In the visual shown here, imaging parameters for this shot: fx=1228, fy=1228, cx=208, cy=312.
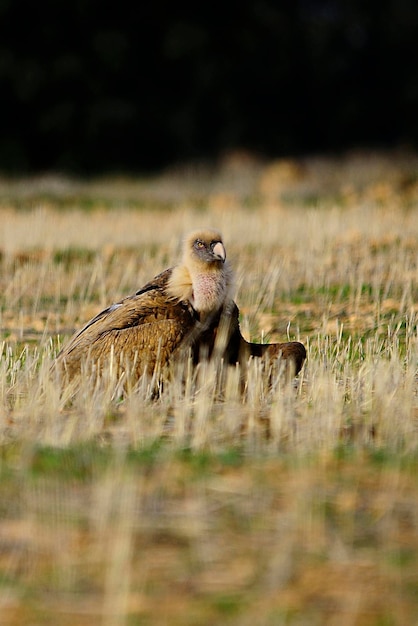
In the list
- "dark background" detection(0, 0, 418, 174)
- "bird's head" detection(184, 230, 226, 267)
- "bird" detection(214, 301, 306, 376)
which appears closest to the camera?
"bird" detection(214, 301, 306, 376)

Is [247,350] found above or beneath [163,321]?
beneath

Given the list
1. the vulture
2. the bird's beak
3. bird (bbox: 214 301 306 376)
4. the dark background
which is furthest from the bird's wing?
the dark background

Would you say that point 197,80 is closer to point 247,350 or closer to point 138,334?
point 247,350

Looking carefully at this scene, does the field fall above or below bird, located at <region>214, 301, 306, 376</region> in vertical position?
below

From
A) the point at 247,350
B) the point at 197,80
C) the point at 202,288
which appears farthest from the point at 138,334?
the point at 197,80

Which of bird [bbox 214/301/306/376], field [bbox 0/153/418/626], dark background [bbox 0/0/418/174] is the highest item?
dark background [bbox 0/0/418/174]

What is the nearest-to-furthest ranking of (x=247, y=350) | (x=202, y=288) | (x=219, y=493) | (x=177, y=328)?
(x=219, y=493) → (x=177, y=328) → (x=202, y=288) → (x=247, y=350)

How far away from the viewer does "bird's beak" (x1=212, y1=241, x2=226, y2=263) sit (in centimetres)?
809

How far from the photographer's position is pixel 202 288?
784cm

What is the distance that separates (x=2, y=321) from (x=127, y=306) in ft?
12.7

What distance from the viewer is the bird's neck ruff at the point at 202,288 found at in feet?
25.7

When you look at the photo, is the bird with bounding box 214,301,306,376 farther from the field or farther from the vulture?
the field

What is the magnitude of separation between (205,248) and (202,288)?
1.36 feet

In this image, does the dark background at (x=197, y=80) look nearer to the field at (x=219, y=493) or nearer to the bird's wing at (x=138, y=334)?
the field at (x=219, y=493)
